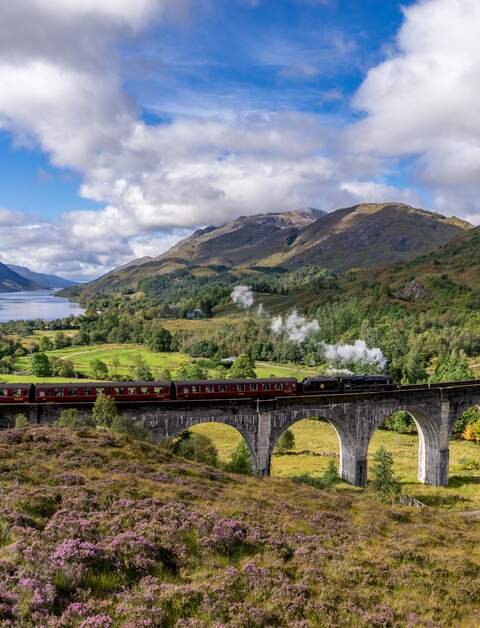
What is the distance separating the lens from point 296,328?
159875mm

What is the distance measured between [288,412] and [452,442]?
39946 millimetres

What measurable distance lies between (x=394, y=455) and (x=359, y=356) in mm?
44881

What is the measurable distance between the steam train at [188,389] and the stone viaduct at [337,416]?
5.07 feet

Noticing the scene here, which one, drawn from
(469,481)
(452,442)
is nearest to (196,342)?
(452,442)

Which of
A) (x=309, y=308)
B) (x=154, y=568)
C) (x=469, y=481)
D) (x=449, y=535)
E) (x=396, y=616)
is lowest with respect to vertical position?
(x=469, y=481)

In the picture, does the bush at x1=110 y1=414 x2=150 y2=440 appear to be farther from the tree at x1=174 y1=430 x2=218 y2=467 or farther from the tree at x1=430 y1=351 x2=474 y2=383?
the tree at x1=430 y1=351 x2=474 y2=383

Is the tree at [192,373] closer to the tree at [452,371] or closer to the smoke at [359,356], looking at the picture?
the smoke at [359,356]

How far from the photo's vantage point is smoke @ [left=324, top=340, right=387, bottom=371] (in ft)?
328

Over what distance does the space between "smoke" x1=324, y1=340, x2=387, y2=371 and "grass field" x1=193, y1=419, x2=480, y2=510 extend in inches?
903

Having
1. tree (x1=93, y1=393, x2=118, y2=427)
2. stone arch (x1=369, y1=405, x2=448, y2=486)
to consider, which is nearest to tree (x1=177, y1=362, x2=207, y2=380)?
stone arch (x1=369, y1=405, x2=448, y2=486)

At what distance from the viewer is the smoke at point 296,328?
150375mm

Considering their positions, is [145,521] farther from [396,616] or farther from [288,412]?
[288,412]

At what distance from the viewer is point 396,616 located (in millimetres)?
12055

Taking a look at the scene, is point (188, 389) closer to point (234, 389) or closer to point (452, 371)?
point (234, 389)
